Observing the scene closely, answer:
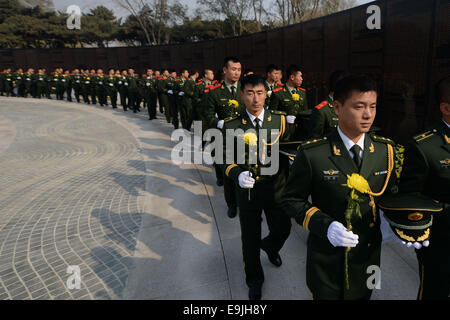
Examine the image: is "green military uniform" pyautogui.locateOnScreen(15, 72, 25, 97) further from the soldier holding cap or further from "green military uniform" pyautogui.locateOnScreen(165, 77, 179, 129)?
the soldier holding cap

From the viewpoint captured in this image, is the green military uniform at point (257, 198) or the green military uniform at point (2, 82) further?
the green military uniform at point (2, 82)

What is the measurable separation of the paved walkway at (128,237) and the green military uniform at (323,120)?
1.55 meters

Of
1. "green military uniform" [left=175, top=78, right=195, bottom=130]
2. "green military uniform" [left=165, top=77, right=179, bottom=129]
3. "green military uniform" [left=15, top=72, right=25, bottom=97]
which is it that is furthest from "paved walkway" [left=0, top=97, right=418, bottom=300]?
"green military uniform" [left=15, top=72, right=25, bottom=97]

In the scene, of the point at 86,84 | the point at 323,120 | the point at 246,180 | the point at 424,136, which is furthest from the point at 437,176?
the point at 86,84

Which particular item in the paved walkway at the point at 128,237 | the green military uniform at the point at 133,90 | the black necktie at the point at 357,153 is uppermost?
the green military uniform at the point at 133,90

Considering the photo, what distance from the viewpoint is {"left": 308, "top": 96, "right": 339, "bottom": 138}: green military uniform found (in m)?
4.07

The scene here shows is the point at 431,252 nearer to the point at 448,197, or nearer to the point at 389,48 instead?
the point at 448,197

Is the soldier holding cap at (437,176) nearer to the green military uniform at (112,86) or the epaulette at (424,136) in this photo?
the epaulette at (424,136)

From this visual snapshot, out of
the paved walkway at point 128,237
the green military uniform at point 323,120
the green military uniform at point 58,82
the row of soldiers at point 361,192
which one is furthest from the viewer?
the green military uniform at point 58,82

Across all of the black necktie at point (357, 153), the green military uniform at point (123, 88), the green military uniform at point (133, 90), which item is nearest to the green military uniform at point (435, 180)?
the black necktie at point (357, 153)

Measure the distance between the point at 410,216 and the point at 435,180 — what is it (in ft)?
2.07

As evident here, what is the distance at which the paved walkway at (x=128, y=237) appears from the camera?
3.41 metres

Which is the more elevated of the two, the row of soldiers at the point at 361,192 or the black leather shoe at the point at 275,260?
the row of soldiers at the point at 361,192

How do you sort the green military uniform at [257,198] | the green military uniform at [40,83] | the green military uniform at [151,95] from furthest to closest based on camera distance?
the green military uniform at [40,83] → the green military uniform at [151,95] → the green military uniform at [257,198]
